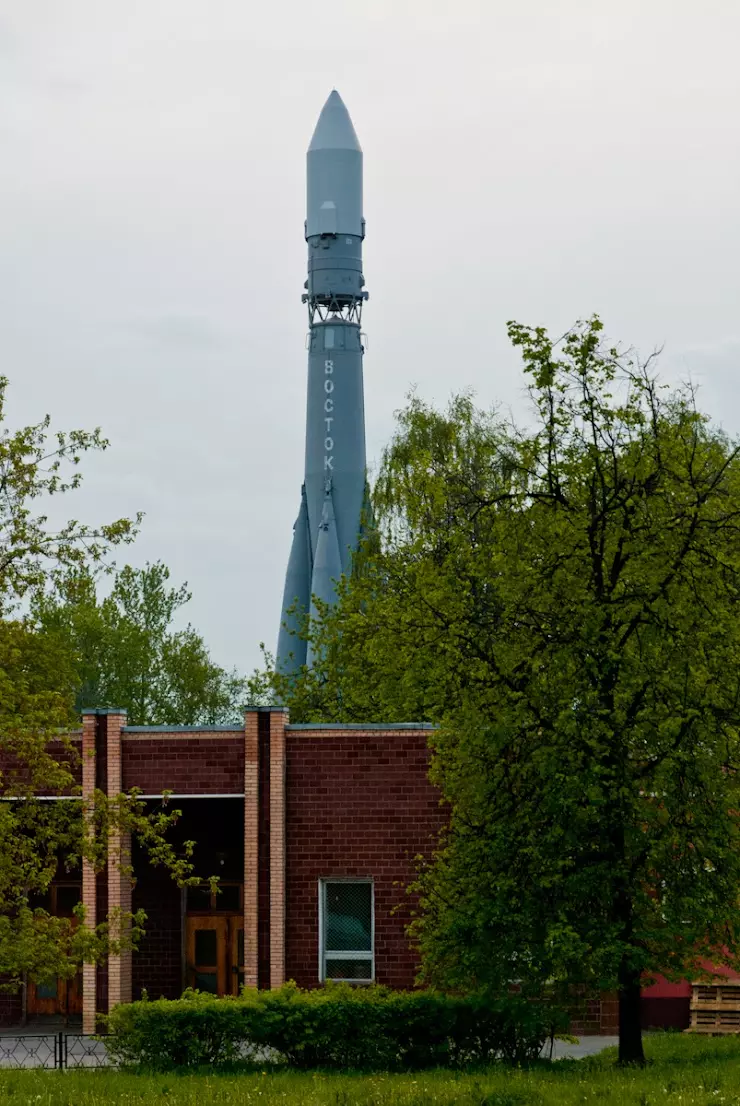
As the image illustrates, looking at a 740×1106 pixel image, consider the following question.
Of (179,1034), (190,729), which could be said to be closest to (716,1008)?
(190,729)

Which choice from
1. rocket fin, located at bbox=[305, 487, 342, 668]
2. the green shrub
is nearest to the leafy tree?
the green shrub

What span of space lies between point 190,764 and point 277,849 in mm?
2368

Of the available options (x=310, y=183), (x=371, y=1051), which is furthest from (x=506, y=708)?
(x=310, y=183)

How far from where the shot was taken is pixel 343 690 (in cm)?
4631

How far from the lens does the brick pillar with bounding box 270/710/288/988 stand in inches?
1248

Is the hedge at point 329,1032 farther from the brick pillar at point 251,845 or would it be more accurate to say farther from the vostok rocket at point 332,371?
the vostok rocket at point 332,371

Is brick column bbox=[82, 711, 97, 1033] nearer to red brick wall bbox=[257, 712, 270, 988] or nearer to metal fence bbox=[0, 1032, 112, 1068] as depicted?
metal fence bbox=[0, 1032, 112, 1068]

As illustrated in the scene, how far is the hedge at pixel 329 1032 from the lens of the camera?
24703 mm

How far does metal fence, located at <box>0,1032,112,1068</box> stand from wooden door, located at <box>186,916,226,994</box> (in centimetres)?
413

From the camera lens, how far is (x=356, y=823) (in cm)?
3219

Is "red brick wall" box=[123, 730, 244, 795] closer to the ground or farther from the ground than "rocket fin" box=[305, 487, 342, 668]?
closer to the ground

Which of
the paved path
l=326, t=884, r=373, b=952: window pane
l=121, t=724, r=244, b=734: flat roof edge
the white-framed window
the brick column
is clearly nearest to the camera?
the paved path

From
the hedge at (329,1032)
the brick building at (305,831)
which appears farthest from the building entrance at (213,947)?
the hedge at (329,1032)

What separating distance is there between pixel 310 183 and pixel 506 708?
4077cm
